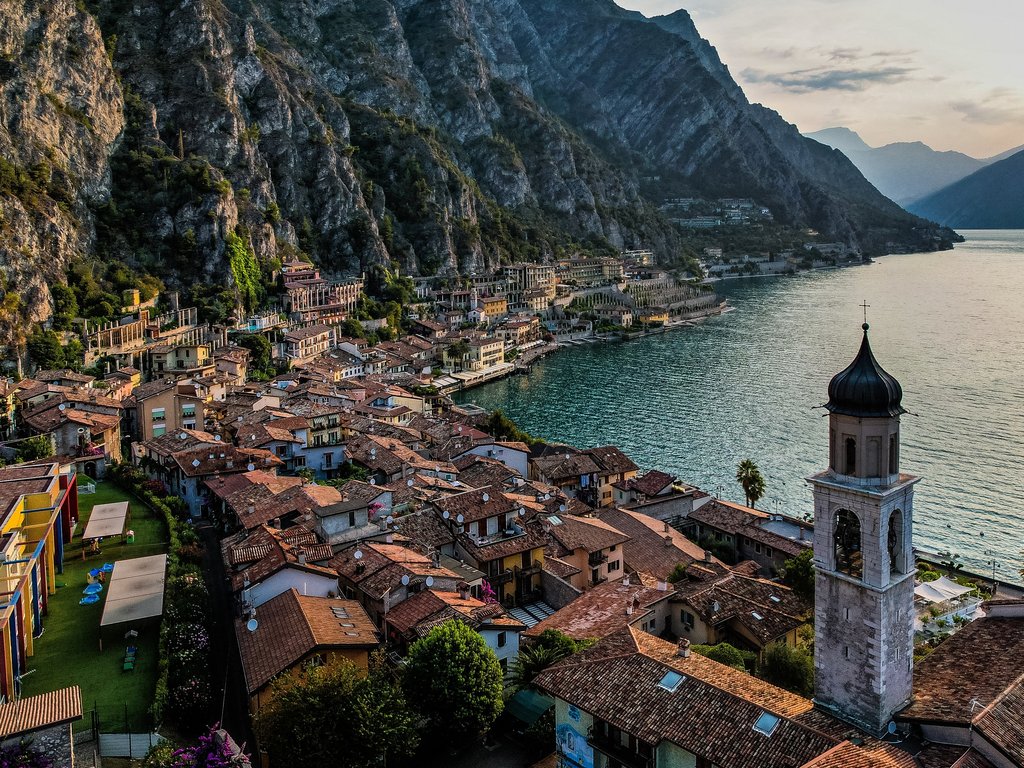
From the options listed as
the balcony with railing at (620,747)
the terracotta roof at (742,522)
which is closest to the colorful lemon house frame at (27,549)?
the balcony with railing at (620,747)

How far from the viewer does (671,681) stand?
16625 mm

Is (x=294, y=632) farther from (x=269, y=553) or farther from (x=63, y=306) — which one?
(x=63, y=306)

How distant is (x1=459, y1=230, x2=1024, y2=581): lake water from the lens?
157 feet

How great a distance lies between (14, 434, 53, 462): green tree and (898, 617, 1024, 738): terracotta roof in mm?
37963

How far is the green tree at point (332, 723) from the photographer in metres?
16.5

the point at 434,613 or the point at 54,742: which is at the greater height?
the point at 54,742

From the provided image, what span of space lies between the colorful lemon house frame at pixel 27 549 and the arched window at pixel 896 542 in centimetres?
1997

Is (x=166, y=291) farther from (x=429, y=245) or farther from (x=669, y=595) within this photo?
(x=669, y=595)

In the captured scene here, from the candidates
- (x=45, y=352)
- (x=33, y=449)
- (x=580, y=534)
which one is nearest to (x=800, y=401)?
(x=580, y=534)

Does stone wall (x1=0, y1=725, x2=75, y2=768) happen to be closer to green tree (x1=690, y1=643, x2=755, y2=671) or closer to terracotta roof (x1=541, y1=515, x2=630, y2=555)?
green tree (x1=690, y1=643, x2=755, y2=671)

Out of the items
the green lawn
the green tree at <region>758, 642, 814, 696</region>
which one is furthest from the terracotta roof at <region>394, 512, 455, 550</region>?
the green tree at <region>758, 642, 814, 696</region>

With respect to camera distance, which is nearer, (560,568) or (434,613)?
(434,613)

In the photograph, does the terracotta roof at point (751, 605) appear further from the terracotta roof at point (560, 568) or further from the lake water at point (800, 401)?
the lake water at point (800, 401)

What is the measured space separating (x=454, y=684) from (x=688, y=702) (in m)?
5.61
